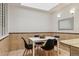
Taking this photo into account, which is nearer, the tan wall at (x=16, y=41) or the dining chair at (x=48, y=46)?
the tan wall at (x=16, y=41)

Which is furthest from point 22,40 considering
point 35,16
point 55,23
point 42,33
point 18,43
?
point 55,23

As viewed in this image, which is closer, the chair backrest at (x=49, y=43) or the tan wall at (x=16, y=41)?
the tan wall at (x=16, y=41)

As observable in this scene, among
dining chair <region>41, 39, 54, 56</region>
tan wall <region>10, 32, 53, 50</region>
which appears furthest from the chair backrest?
tan wall <region>10, 32, 53, 50</region>

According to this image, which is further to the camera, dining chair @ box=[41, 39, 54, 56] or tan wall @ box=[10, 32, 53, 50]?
dining chair @ box=[41, 39, 54, 56]

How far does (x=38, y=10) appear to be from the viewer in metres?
2.63

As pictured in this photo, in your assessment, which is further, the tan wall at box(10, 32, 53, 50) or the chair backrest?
the chair backrest

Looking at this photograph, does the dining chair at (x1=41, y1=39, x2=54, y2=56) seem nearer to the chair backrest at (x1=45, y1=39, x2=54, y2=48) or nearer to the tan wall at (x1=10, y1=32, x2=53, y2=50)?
the chair backrest at (x1=45, y1=39, x2=54, y2=48)

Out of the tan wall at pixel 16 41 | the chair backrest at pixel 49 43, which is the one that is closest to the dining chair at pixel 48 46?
the chair backrest at pixel 49 43

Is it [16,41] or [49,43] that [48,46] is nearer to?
[49,43]

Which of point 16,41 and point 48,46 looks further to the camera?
point 48,46

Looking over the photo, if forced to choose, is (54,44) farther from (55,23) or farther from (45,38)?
(55,23)

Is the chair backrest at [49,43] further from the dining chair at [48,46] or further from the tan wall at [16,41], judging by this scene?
the tan wall at [16,41]

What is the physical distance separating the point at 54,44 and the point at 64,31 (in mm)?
402

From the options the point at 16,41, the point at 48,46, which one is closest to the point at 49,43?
the point at 48,46
